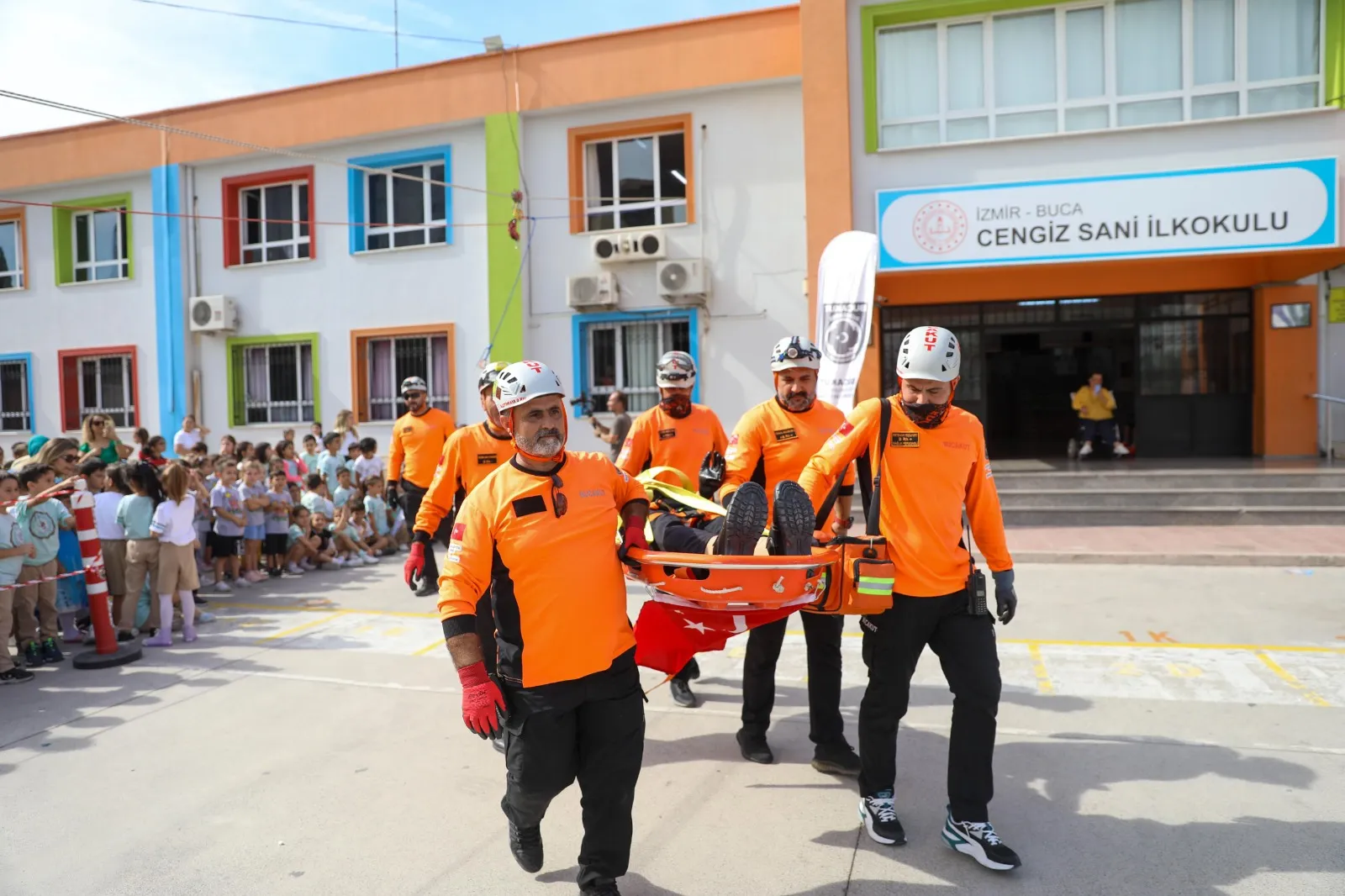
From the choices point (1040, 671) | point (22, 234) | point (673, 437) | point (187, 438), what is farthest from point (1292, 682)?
point (22, 234)

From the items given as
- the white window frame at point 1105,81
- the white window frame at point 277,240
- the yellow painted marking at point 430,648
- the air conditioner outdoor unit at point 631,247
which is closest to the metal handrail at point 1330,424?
the white window frame at point 1105,81

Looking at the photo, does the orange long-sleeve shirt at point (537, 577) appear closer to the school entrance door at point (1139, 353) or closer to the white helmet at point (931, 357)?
the white helmet at point (931, 357)

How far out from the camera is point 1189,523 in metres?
11.8

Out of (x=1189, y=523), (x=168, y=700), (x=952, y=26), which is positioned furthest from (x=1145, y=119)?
(x=168, y=700)

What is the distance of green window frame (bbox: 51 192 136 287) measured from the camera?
19.1 meters

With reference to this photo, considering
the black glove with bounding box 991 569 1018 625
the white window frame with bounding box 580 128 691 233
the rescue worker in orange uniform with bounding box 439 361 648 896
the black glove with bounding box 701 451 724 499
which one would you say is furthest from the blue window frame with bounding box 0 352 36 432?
the black glove with bounding box 991 569 1018 625

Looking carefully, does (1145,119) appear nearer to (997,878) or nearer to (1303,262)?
(1303,262)

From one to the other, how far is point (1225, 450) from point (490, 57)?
588 inches

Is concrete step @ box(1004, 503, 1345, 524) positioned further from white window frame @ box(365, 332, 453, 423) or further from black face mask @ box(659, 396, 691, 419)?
white window frame @ box(365, 332, 453, 423)

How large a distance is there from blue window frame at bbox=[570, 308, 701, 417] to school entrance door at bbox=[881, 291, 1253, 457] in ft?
13.3

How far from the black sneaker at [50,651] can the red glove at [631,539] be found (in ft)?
19.4

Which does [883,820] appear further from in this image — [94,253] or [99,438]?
[94,253]

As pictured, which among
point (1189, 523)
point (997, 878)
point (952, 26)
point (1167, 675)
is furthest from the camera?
point (952, 26)

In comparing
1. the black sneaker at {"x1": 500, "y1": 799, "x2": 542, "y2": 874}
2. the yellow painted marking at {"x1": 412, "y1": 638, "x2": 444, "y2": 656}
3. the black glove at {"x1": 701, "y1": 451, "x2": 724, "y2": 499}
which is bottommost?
the yellow painted marking at {"x1": 412, "y1": 638, "x2": 444, "y2": 656}
